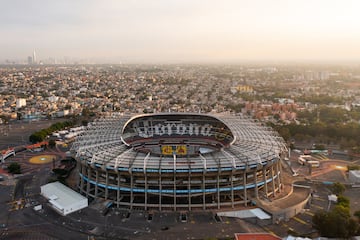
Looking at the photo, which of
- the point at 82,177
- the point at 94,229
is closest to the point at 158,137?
the point at 82,177

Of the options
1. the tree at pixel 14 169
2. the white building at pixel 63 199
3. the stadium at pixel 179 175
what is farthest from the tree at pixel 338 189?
the tree at pixel 14 169

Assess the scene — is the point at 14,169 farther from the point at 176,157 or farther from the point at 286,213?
the point at 286,213

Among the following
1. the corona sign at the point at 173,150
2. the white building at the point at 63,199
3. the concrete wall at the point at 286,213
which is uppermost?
the corona sign at the point at 173,150

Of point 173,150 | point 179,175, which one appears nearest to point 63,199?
point 179,175

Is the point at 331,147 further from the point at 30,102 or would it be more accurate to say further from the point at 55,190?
the point at 30,102

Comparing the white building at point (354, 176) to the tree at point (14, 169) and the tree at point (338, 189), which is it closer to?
the tree at point (338, 189)

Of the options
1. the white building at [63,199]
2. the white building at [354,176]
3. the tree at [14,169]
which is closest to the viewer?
the white building at [63,199]

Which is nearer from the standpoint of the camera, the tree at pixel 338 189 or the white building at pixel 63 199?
the white building at pixel 63 199

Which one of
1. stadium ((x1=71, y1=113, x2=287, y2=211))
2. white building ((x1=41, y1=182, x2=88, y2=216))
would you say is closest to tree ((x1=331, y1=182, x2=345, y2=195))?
stadium ((x1=71, y1=113, x2=287, y2=211))

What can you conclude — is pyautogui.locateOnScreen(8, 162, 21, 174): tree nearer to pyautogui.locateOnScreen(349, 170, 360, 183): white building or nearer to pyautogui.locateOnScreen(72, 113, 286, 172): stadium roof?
pyautogui.locateOnScreen(72, 113, 286, 172): stadium roof
